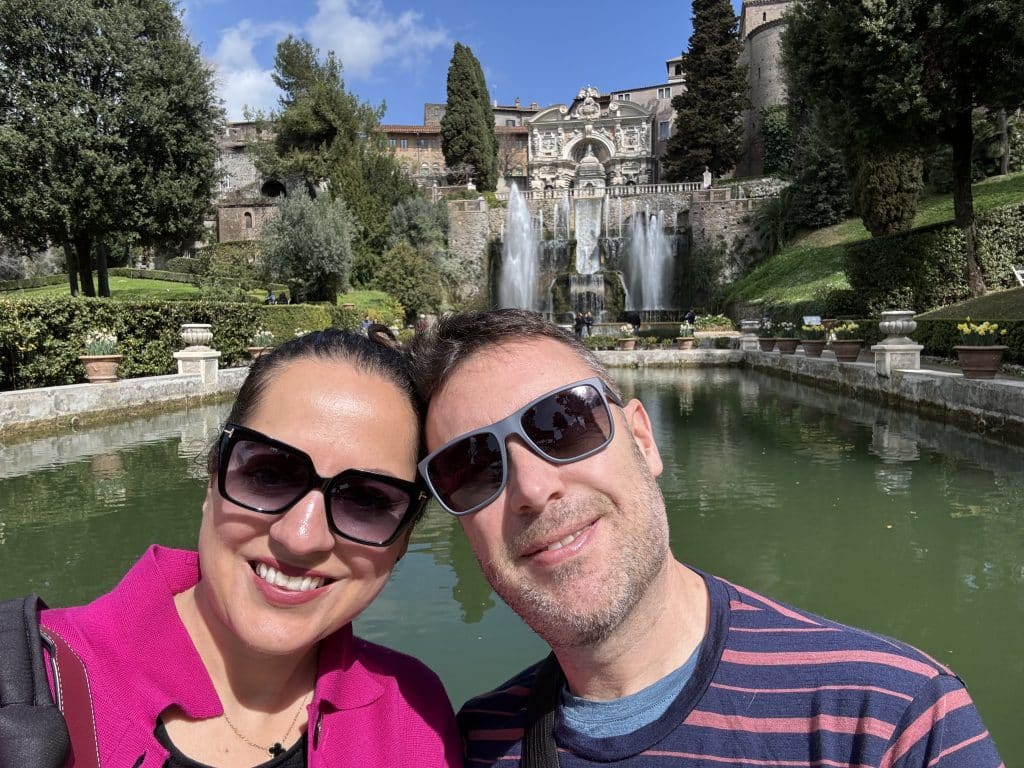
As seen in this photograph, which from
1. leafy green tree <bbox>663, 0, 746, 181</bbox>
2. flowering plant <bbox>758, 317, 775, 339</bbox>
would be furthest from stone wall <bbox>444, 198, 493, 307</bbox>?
flowering plant <bbox>758, 317, 775, 339</bbox>

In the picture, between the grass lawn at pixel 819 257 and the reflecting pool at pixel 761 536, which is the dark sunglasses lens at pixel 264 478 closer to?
the reflecting pool at pixel 761 536

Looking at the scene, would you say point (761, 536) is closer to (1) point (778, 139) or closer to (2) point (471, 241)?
(2) point (471, 241)

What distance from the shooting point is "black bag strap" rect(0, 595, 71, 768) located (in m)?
0.86

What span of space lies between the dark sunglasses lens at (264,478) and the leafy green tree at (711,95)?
4738 cm

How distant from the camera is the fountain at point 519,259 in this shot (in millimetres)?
38844

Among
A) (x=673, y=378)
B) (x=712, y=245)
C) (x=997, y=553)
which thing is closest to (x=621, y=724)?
(x=997, y=553)

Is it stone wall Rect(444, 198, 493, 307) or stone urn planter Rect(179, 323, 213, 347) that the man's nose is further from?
stone wall Rect(444, 198, 493, 307)

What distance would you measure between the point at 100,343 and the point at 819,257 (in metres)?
28.2

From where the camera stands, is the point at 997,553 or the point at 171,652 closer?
the point at 171,652

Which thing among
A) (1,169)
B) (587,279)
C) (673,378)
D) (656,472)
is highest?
(1,169)

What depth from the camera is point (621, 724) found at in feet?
3.62

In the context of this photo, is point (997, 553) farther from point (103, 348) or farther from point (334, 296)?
point (334, 296)

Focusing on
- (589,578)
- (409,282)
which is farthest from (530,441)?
(409,282)

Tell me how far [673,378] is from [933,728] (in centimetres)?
1686
